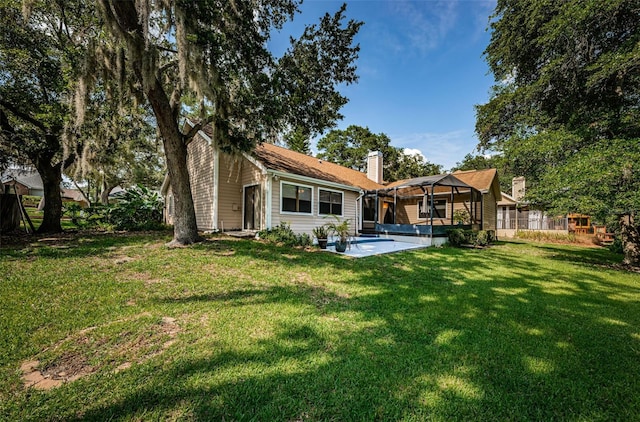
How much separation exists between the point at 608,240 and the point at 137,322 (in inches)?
886

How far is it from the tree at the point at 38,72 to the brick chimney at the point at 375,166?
15993mm

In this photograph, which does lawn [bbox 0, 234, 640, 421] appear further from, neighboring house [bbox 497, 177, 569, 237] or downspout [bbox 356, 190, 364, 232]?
neighboring house [bbox 497, 177, 569, 237]

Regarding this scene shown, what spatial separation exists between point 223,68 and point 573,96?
11.2 metres

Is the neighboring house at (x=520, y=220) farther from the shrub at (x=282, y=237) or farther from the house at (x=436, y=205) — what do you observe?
the shrub at (x=282, y=237)

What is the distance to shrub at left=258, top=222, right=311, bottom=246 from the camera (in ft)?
30.1

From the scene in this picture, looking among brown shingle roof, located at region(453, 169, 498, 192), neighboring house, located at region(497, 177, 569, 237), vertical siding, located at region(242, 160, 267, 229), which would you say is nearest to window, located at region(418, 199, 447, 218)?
brown shingle roof, located at region(453, 169, 498, 192)

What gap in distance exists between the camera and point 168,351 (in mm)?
2697

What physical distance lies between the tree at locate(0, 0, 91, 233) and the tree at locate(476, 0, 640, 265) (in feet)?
46.3

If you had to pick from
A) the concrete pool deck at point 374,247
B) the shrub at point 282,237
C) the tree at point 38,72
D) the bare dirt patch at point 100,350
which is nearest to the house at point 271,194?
the shrub at point 282,237

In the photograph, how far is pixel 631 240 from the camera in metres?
8.22

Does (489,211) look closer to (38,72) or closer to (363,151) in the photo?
(363,151)

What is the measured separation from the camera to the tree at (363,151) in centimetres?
3173

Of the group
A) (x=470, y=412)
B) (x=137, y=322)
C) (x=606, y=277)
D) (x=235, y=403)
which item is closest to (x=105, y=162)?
(x=137, y=322)

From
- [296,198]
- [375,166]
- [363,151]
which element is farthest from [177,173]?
[363,151]
